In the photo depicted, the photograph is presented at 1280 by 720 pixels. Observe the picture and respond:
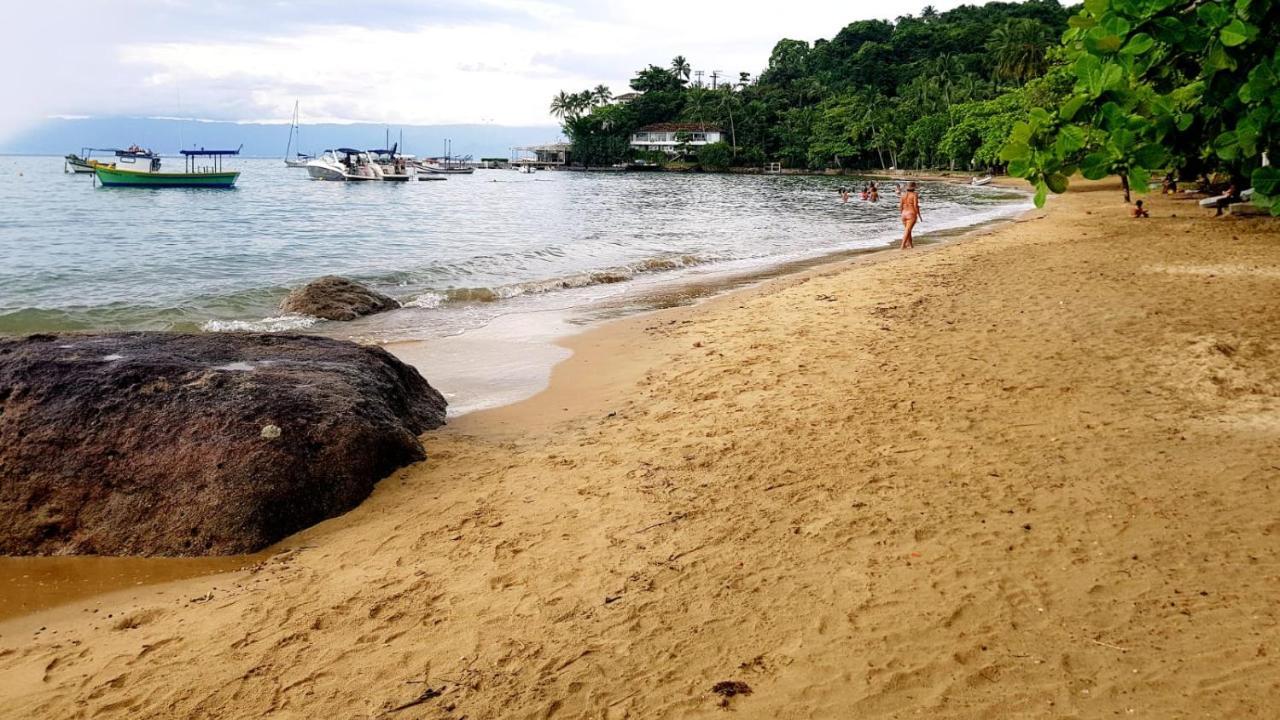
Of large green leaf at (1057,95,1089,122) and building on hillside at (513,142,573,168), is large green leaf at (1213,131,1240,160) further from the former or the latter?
building on hillside at (513,142,573,168)

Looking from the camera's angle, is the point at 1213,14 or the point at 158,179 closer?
the point at 1213,14

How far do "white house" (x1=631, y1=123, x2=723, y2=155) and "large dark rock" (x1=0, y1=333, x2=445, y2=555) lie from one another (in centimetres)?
10448

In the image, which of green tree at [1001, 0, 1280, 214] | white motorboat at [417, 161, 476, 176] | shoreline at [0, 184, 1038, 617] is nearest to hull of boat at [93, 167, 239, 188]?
white motorboat at [417, 161, 476, 176]

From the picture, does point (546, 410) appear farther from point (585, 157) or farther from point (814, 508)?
point (585, 157)

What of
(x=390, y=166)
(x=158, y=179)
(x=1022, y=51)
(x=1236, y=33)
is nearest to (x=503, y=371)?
(x=1236, y=33)

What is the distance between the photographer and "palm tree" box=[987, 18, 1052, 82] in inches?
3127

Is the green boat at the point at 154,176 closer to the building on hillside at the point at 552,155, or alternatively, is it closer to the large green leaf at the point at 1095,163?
the large green leaf at the point at 1095,163

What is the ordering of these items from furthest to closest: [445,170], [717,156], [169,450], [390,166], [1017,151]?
[445,170] < [717,156] < [390,166] < [169,450] < [1017,151]

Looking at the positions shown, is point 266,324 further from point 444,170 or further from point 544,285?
point 444,170

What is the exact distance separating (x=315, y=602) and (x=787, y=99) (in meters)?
113

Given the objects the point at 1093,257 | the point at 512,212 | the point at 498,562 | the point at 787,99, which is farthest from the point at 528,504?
the point at 787,99

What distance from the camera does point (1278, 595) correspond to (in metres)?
3.18

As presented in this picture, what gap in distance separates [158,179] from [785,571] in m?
60.5

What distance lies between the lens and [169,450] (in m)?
4.48
